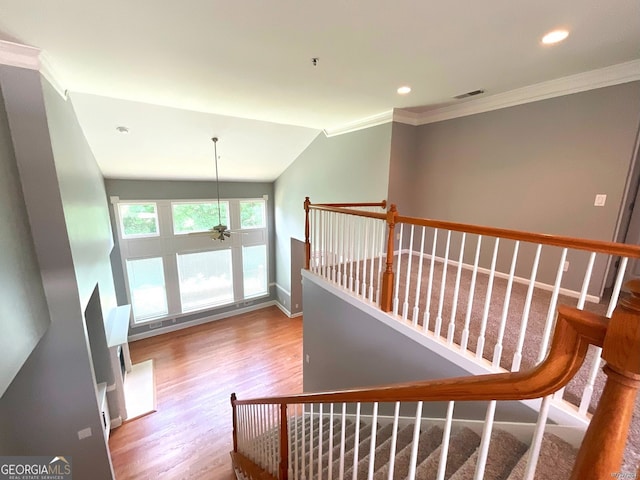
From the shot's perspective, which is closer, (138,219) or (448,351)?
(448,351)

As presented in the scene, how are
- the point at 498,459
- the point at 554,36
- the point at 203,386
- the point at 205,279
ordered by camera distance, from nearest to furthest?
the point at 498,459 → the point at 554,36 → the point at 203,386 → the point at 205,279

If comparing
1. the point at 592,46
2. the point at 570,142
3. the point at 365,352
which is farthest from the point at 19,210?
the point at 570,142

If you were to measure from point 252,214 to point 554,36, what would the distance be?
692 cm

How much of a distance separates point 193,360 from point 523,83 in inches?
283

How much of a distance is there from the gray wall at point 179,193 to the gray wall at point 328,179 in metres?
0.33

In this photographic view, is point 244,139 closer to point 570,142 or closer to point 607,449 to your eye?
point 570,142

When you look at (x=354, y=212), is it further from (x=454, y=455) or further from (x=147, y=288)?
(x=147, y=288)

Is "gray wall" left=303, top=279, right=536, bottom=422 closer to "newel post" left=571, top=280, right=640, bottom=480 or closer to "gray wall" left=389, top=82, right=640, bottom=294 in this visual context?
"newel post" left=571, top=280, right=640, bottom=480

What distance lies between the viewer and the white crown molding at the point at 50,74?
2331 millimetres

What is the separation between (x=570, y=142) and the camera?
9.52 ft

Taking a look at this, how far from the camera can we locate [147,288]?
6.74m

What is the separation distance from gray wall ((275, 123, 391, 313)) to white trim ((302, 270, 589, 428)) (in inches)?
82.0

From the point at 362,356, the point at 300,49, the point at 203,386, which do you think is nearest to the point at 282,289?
the point at 203,386

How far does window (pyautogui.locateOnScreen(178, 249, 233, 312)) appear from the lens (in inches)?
282
